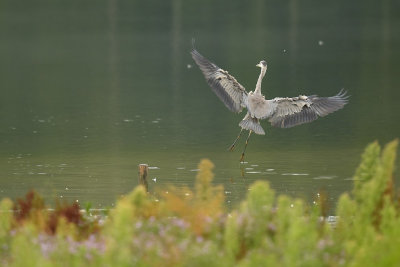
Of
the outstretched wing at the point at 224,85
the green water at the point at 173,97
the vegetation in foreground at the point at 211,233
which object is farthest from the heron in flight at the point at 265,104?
the vegetation in foreground at the point at 211,233

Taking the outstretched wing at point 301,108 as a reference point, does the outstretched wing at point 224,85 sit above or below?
above

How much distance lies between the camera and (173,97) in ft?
80.3

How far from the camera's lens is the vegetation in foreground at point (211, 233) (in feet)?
20.2

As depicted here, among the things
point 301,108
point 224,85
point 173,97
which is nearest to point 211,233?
point 301,108

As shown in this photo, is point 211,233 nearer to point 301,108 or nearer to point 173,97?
point 301,108

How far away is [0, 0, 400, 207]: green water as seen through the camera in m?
14.4

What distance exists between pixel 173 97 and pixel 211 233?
17417 mm

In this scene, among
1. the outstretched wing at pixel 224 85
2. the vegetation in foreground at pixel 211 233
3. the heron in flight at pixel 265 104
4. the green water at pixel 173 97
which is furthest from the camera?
the outstretched wing at pixel 224 85

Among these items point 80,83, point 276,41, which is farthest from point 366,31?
point 80,83

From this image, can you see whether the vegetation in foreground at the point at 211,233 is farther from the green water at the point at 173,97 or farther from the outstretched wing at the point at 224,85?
the outstretched wing at the point at 224,85

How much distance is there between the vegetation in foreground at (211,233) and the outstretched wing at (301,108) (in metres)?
6.28

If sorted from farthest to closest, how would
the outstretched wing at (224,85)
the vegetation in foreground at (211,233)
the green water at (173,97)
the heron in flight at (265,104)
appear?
1. the outstretched wing at (224,85)
2. the heron in flight at (265,104)
3. the green water at (173,97)
4. the vegetation in foreground at (211,233)

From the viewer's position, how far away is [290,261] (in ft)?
19.8

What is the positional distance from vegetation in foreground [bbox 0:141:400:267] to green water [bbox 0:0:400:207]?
4.20 m
